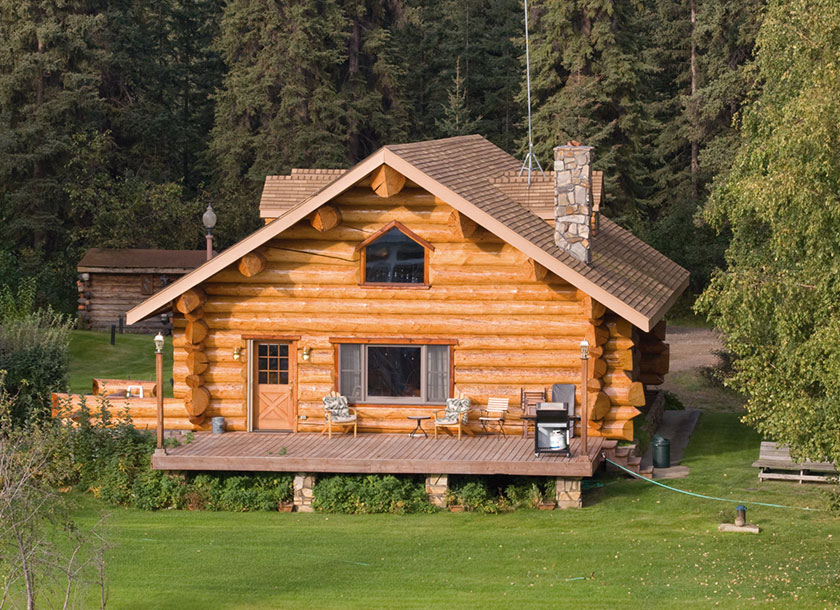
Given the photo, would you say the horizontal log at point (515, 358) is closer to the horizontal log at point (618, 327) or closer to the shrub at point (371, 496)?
the horizontal log at point (618, 327)

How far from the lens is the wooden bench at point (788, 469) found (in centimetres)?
2491

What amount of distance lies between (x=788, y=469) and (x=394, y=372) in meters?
7.63

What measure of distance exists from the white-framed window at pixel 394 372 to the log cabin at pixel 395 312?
0.03 meters

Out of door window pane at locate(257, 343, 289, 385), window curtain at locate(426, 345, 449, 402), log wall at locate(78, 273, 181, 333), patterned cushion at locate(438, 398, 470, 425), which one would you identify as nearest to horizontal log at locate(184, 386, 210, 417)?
door window pane at locate(257, 343, 289, 385)

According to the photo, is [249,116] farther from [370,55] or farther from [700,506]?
[700,506]

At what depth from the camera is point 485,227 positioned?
2486 cm

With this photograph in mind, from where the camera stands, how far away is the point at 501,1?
67.5 meters

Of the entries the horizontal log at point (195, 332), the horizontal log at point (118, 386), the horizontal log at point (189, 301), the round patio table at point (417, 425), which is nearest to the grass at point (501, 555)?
the round patio table at point (417, 425)

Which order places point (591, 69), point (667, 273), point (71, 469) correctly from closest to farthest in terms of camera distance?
1. point (71, 469)
2. point (667, 273)
3. point (591, 69)

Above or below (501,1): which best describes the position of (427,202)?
below

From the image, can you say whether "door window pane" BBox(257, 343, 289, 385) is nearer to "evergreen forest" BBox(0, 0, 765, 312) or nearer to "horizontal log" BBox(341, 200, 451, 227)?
"horizontal log" BBox(341, 200, 451, 227)

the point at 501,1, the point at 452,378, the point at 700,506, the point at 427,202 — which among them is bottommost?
the point at 700,506

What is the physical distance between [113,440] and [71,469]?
921 mm

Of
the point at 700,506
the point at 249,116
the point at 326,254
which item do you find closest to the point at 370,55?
the point at 249,116
